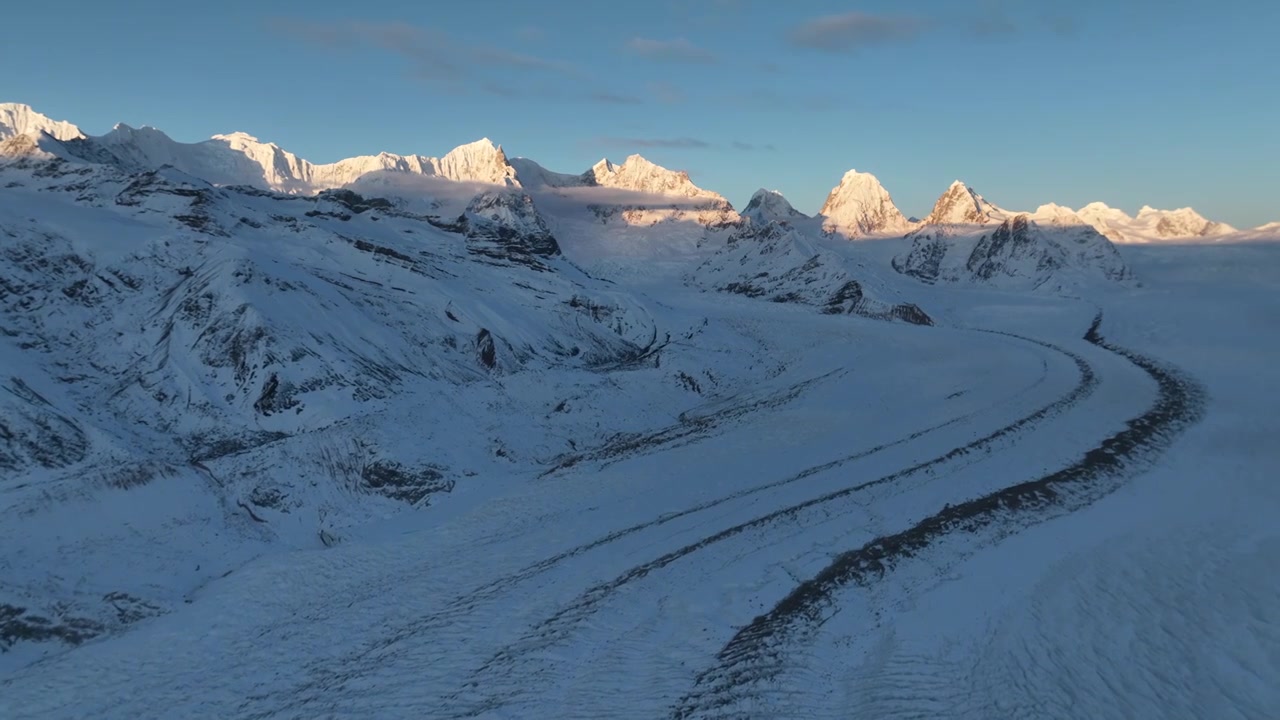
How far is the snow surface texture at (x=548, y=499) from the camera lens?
1680 cm

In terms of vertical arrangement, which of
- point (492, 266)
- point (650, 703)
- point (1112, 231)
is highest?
point (1112, 231)

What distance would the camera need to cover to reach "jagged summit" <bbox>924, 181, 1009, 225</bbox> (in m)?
142

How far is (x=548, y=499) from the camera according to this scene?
27.0 metres

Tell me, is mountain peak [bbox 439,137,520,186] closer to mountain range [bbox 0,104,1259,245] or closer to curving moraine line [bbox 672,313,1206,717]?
mountain range [bbox 0,104,1259,245]

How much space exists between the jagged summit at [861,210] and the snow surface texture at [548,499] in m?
103

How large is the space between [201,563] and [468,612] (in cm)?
1034

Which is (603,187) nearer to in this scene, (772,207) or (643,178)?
(643,178)

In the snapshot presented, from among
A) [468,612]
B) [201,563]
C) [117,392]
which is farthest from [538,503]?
[117,392]

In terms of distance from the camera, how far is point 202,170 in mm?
129875

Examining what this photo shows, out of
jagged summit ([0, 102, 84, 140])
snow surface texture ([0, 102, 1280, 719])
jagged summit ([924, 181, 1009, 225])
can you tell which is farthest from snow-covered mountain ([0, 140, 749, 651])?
jagged summit ([924, 181, 1009, 225])

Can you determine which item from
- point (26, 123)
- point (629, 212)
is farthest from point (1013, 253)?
point (26, 123)

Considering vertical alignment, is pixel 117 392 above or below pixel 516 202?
below

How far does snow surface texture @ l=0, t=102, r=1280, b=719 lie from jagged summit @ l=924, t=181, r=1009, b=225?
8675 centimetres

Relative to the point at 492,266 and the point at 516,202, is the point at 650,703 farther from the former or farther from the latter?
the point at 516,202
